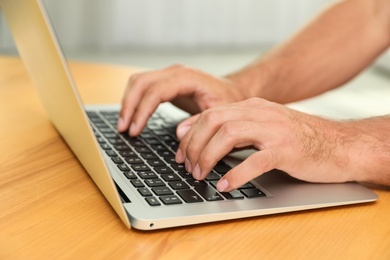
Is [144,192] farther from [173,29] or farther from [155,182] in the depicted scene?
[173,29]

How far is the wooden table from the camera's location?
604mm

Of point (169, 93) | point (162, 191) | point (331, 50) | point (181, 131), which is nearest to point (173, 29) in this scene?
point (331, 50)

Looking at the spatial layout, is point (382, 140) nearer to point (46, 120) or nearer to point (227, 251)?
point (227, 251)

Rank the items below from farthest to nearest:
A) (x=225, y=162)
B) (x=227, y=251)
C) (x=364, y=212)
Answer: (x=225, y=162), (x=364, y=212), (x=227, y=251)

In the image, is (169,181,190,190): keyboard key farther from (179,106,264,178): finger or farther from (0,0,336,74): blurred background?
(0,0,336,74): blurred background

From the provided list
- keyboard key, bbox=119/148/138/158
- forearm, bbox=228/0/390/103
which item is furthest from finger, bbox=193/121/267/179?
forearm, bbox=228/0/390/103

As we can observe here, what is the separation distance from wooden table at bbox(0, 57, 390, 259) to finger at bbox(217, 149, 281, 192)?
48 millimetres

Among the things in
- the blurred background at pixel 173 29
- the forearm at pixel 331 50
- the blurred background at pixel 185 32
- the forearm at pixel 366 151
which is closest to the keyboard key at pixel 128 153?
the forearm at pixel 366 151

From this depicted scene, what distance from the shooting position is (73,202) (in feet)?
2.32

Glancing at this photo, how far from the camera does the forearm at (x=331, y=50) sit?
4.30 ft

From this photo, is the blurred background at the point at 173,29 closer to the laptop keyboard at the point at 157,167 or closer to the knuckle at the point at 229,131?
the laptop keyboard at the point at 157,167

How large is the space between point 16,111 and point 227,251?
1.85 ft

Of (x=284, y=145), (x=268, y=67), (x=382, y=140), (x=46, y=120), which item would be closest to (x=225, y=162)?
(x=284, y=145)

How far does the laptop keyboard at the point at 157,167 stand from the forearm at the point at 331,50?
35 centimetres
